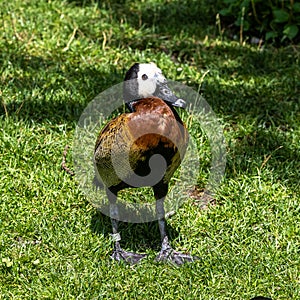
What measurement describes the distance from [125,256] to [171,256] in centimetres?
28

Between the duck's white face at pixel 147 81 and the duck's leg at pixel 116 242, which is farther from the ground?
the duck's white face at pixel 147 81

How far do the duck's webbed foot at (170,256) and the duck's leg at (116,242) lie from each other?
4.7 inches

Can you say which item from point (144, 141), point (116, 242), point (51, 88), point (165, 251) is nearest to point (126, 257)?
point (116, 242)

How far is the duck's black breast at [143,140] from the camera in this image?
3508mm

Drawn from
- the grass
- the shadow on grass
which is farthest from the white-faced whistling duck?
the shadow on grass

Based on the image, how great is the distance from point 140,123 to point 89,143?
5.06 ft

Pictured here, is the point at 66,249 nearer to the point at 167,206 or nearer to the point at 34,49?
the point at 167,206

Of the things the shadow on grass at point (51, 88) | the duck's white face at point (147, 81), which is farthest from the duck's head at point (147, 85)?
the shadow on grass at point (51, 88)

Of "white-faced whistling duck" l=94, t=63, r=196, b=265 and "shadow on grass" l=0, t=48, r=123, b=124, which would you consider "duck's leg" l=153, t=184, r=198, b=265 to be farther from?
"shadow on grass" l=0, t=48, r=123, b=124

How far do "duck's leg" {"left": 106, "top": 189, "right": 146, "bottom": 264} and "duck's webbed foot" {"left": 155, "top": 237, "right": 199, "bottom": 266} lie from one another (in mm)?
118

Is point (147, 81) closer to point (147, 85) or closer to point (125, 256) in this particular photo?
point (147, 85)

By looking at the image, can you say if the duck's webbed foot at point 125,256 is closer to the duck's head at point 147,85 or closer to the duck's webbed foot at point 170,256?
the duck's webbed foot at point 170,256

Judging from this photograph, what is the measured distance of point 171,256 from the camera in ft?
13.1

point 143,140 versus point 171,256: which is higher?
point 143,140
